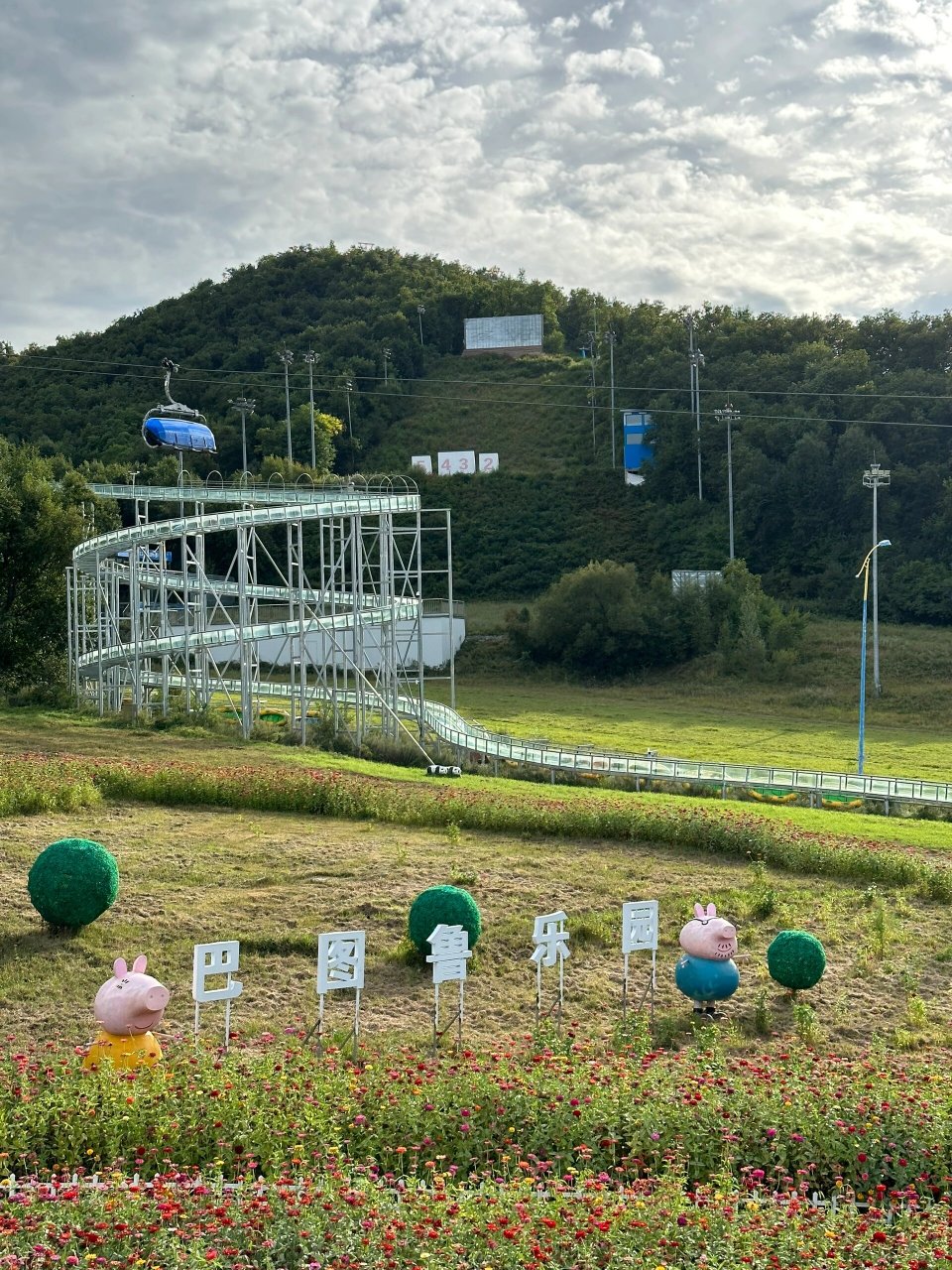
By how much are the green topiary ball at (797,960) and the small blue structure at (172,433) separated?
37.7 metres

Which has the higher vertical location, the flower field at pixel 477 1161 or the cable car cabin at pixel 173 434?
the cable car cabin at pixel 173 434

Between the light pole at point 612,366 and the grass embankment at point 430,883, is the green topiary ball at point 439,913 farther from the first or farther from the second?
the light pole at point 612,366

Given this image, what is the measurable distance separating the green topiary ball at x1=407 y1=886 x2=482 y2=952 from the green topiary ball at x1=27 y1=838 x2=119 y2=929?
374cm

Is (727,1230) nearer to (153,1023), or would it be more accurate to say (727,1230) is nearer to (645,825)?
(153,1023)

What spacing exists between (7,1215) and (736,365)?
7897 centimetres

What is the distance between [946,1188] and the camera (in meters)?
9.67

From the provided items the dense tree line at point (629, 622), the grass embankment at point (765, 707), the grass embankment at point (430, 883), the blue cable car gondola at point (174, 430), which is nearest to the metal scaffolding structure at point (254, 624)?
the blue cable car gondola at point (174, 430)

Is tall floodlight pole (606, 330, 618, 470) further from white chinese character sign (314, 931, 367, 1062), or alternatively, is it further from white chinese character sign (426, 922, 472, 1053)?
white chinese character sign (314, 931, 367, 1062)

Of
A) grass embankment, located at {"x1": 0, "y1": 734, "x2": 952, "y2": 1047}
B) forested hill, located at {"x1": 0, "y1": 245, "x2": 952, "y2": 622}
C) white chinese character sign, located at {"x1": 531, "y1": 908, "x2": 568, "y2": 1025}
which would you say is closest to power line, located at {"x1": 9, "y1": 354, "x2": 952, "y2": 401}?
forested hill, located at {"x1": 0, "y1": 245, "x2": 952, "y2": 622}

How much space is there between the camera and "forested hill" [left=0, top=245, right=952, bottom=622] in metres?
71.2

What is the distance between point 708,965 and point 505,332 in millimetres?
98781

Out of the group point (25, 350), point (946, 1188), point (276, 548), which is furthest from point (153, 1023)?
point (25, 350)

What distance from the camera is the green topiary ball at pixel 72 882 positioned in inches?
611

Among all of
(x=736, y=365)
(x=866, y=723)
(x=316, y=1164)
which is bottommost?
(x=866, y=723)
